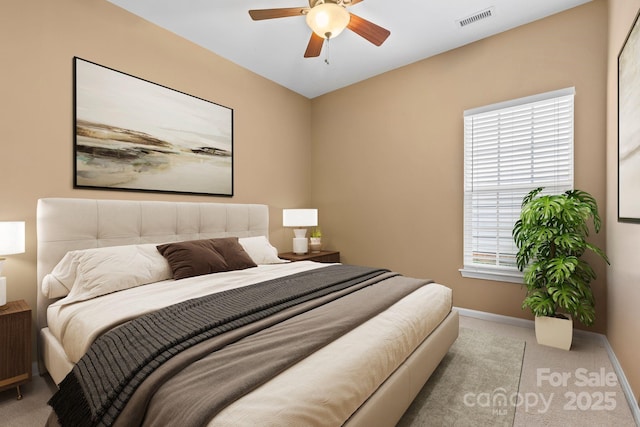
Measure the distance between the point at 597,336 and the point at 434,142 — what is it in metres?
2.33

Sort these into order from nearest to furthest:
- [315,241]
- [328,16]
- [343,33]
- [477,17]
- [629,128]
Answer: [629,128]
[328,16]
[477,17]
[343,33]
[315,241]

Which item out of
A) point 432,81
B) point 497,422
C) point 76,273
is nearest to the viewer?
point 497,422

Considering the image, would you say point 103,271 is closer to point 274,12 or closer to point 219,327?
point 219,327

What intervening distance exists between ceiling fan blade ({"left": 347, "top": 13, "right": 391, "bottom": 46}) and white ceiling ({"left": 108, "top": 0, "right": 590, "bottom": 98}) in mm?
498

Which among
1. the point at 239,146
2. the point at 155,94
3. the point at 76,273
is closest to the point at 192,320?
the point at 76,273

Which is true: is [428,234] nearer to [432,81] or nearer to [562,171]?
[562,171]

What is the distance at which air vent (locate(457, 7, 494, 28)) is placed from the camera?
277cm

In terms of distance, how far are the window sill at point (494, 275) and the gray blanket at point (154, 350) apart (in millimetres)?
2156

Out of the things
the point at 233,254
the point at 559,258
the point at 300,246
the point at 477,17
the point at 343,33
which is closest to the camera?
the point at 559,258

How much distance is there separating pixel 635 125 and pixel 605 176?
112 cm

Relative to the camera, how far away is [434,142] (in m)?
3.53

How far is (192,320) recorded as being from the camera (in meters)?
1.42

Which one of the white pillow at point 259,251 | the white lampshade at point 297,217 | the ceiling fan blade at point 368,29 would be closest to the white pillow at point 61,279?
the white pillow at point 259,251

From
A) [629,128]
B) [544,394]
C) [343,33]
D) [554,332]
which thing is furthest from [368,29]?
[554,332]
